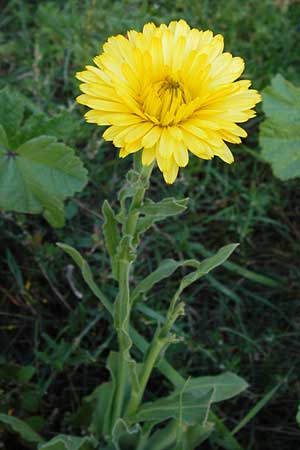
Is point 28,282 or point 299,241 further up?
point 299,241

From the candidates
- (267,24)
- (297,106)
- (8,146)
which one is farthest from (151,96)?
(267,24)

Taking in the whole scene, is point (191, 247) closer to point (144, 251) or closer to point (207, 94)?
point (144, 251)

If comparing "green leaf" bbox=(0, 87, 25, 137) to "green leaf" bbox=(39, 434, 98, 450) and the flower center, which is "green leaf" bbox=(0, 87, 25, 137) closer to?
the flower center

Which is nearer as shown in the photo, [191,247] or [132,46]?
[132,46]

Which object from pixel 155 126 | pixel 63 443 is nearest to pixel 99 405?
pixel 63 443

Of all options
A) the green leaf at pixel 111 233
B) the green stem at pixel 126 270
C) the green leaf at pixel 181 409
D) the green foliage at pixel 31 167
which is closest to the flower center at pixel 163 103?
the green stem at pixel 126 270

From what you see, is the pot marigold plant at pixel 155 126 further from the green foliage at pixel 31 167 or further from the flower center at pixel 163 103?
the green foliage at pixel 31 167

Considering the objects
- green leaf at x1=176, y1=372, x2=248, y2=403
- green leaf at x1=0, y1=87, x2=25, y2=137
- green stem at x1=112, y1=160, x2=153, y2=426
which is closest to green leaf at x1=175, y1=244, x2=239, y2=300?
green stem at x1=112, y1=160, x2=153, y2=426
